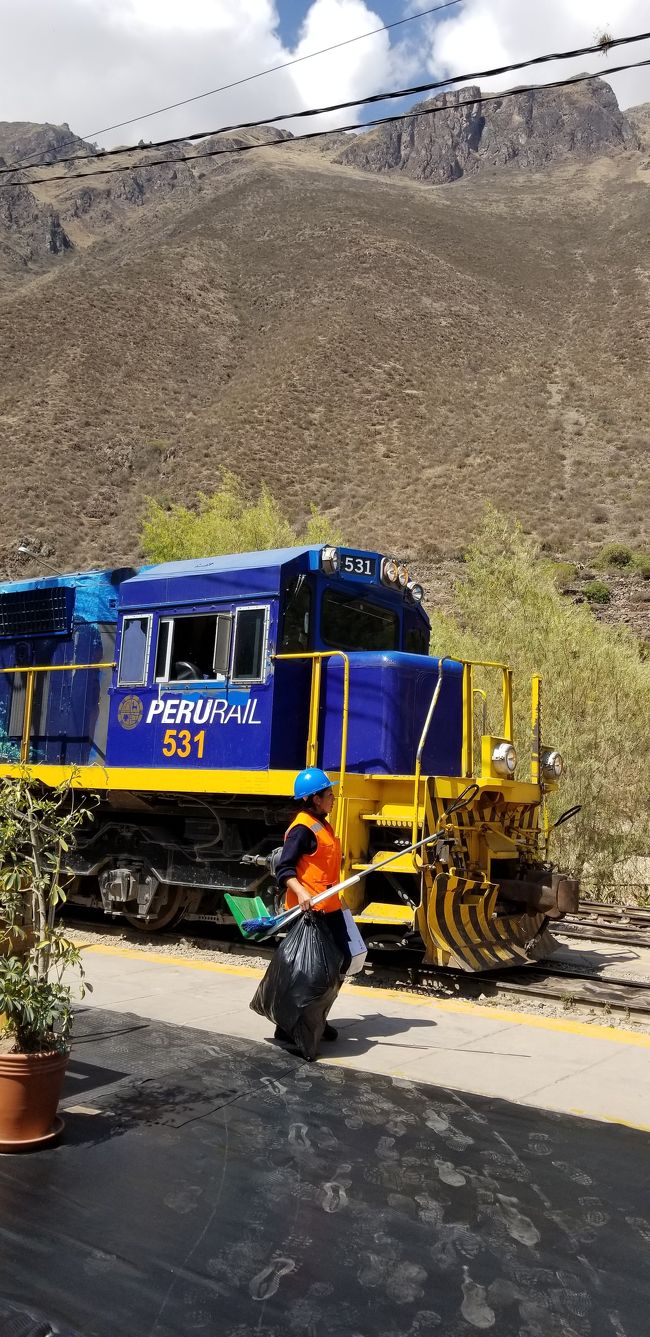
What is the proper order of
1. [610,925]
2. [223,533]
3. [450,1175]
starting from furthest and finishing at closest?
1. [223,533]
2. [610,925]
3. [450,1175]

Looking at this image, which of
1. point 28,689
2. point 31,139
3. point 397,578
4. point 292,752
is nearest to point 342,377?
point 28,689

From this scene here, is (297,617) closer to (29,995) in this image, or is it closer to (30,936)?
(30,936)

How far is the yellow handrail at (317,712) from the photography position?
25.9ft

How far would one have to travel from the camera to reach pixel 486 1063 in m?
5.91

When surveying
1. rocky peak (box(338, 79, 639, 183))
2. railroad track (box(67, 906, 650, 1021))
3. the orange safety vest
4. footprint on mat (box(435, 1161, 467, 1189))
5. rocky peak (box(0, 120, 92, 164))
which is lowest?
footprint on mat (box(435, 1161, 467, 1189))

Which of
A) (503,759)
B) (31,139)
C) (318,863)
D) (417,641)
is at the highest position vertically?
(31,139)

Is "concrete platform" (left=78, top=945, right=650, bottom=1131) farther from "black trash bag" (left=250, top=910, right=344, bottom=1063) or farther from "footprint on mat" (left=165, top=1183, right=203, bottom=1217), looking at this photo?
"footprint on mat" (left=165, top=1183, right=203, bottom=1217)

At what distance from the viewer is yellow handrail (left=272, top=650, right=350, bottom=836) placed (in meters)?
7.90

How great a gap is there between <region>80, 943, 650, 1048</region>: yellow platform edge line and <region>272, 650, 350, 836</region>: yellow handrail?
1.32m

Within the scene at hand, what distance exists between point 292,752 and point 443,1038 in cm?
297

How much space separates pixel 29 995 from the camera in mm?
4480

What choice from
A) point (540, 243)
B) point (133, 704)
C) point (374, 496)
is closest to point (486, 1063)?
point (133, 704)

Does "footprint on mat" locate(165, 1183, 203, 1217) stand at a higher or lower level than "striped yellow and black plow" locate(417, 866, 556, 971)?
lower

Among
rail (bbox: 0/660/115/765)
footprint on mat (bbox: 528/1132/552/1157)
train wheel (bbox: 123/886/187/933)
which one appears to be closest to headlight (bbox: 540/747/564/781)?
train wheel (bbox: 123/886/187/933)
